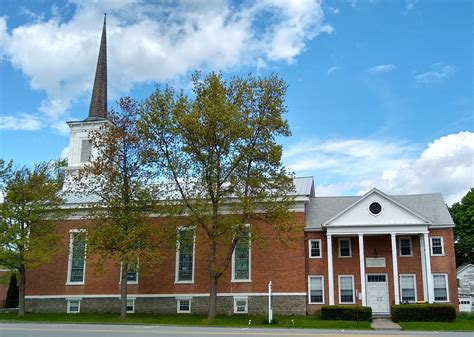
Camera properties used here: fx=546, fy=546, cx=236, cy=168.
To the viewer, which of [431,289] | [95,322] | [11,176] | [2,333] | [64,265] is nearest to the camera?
[2,333]

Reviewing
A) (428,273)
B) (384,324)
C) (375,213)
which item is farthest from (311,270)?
(384,324)

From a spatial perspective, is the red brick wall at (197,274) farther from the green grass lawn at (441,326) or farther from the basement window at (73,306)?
the green grass lawn at (441,326)

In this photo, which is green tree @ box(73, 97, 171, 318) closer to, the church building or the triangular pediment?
the church building

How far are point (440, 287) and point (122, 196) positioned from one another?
2168 cm

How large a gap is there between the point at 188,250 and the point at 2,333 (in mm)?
18585

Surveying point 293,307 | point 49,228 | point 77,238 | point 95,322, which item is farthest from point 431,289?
point 49,228

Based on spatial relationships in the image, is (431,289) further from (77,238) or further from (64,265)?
(64,265)

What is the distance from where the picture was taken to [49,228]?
37844 millimetres

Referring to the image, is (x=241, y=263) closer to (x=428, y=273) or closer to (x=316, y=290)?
(x=316, y=290)

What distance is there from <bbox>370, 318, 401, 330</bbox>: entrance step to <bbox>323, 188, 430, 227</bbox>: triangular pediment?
6.05 meters

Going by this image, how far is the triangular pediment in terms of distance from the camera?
117 feet

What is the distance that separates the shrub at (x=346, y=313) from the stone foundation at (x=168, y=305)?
13.1 feet

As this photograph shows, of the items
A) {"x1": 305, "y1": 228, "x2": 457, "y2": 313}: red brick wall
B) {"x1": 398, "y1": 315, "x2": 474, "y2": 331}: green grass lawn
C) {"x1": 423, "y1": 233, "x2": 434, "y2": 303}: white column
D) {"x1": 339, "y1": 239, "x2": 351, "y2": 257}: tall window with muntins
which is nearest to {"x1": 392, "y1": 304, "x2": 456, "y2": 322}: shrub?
{"x1": 398, "y1": 315, "x2": 474, "y2": 331}: green grass lawn

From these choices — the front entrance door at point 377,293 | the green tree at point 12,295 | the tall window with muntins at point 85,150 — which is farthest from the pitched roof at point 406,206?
the green tree at point 12,295
